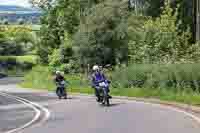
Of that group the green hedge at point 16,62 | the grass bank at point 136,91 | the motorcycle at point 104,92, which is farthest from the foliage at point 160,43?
the green hedge at point 16,62

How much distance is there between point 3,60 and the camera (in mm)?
126562

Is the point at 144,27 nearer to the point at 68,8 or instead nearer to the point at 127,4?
the point at 127,4

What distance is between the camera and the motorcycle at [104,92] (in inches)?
1093

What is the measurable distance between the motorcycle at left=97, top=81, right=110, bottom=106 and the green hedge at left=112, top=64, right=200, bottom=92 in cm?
549

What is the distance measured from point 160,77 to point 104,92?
8.44m

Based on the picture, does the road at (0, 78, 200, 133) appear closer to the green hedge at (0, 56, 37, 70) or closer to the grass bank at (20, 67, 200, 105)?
the grass bank at (20, 67, 200, 105)

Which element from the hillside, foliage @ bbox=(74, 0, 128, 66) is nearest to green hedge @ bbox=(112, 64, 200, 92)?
foliage @ bbox=(74, 0, 128, 66)

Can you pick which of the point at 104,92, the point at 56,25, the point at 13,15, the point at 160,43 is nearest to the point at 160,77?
the point at 104,92

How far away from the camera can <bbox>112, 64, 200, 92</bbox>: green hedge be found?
33156 millimetres

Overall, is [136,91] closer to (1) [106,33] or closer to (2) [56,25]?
(1) [106,33]

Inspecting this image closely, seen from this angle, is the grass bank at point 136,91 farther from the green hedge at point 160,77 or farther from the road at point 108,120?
the road at point 108,120

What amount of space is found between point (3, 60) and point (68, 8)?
62.8 m

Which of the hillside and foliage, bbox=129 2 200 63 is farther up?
the hillside

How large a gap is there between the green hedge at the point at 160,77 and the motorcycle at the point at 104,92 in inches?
216
